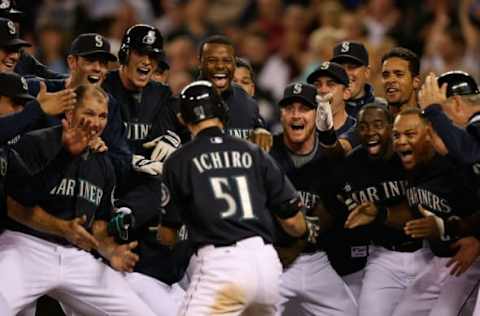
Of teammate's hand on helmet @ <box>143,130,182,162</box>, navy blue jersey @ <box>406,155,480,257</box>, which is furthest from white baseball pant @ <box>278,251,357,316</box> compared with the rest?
teammate's hand on helmet @ <box>143,130,182,162</box>

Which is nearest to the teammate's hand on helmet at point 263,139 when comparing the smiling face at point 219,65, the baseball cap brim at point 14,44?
the smiling face at point 219,65

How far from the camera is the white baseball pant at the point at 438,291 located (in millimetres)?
8633

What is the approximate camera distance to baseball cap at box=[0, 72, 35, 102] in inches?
331

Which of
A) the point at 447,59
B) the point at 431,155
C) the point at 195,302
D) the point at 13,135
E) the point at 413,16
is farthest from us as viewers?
the point at 413,16

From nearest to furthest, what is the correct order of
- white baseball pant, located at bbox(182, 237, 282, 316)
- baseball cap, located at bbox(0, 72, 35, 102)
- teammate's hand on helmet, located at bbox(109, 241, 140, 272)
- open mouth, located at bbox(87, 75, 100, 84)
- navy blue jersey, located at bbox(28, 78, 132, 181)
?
white baseball pant, located at bbox(182, 237, 282, 316)
baseball cap, located at bbox(0, 72, 35, 102)
teammate's hand on helmet, located at bbox(109, 241, 140, 272)
navy blue jersey, located at bbox(28, 78, 132, 181)
open mouth, located at bbox(87, 75, 100, 84)

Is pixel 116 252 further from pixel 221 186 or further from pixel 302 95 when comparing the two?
pixel 302 95

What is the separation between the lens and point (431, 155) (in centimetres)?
896

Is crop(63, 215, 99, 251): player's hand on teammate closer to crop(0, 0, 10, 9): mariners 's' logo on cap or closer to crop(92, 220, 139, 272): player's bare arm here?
crop(92, 220, 139, 272): player's bare arm

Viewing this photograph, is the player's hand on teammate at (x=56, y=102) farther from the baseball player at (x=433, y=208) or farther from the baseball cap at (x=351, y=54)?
the baseball cap at (x=351, y=54)

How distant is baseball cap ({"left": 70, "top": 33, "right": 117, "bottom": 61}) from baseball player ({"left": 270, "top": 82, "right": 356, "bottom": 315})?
139cm

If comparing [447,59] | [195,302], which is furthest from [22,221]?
[447,59]

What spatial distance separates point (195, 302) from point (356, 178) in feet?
7.12

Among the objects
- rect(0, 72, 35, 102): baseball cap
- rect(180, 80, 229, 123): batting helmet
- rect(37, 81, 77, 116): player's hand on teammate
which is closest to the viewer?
rect(180, 80, 229, 123): batting helmet

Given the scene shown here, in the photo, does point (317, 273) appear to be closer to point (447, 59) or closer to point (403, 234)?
point (403, 234)
